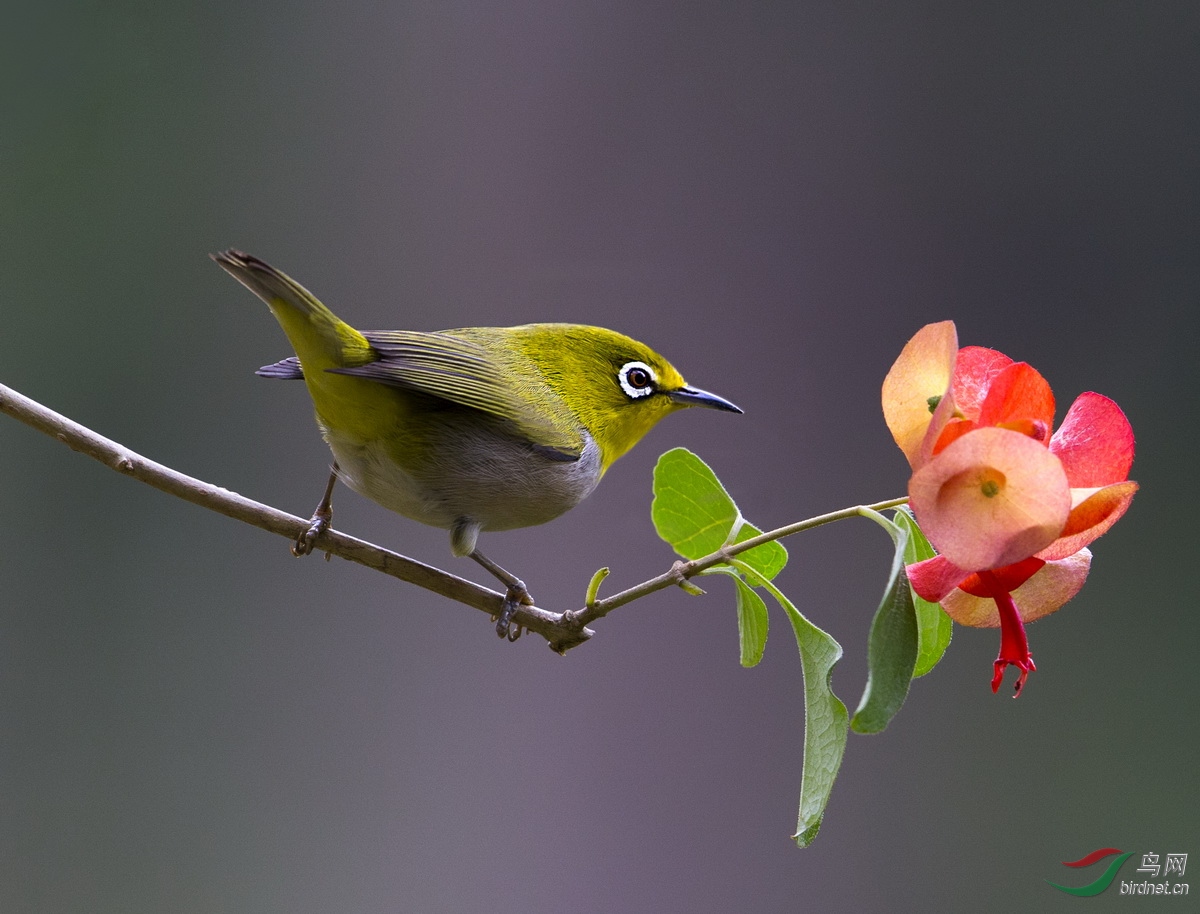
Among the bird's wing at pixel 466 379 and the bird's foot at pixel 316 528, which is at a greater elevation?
the bird's wing at pixel 466 379

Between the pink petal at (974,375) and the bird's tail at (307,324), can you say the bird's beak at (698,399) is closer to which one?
the bird's tail at (307,324)

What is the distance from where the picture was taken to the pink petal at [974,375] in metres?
1.08

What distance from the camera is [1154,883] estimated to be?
2.97 m

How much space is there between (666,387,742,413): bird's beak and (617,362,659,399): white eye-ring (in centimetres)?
6

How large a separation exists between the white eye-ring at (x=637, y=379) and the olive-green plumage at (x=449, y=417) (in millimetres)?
16

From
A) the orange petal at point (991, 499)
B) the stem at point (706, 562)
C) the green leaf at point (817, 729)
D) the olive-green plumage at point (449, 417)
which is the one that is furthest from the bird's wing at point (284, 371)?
the orange petal at point (991, 499)

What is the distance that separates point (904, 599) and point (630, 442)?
1636 mm

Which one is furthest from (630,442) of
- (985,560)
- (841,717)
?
(985,560)

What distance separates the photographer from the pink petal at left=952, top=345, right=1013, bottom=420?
42.3 inches

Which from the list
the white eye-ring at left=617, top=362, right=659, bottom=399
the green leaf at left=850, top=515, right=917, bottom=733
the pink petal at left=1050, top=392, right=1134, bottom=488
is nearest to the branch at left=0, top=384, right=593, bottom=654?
the green leaf at left=850, top=515, right=917, bottom=733

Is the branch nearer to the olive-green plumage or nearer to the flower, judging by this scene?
the olive-green plumage

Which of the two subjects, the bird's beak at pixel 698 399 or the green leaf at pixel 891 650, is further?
the bird's beak at pixel 698 399

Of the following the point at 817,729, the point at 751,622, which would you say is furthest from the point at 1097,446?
the point at 751,622

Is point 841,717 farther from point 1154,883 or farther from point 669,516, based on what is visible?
point 1154,883
